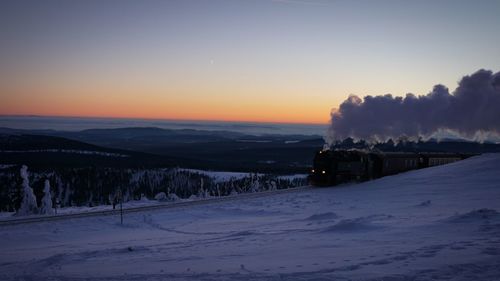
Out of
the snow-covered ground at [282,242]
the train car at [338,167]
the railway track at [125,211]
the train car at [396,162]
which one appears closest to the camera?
the snow-covered ground at [282,242]

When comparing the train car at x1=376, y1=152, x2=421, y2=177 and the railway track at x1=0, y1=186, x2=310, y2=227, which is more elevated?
the train car at x1=376, y1=152, x2=421, y2=177

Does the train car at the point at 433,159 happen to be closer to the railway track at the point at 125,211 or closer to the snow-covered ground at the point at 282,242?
the snow-covered ground at the point at 282,242

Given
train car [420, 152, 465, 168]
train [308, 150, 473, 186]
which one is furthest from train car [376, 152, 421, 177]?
train car [420, 152, 465, 168]

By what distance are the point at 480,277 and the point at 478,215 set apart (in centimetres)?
865

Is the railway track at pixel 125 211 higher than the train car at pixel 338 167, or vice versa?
the train car at pixel 338 167

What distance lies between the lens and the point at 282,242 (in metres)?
16.5

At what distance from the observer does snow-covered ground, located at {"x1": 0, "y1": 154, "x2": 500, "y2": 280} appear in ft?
37.3

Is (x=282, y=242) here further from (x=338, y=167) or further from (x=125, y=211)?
(x=338, y=167)

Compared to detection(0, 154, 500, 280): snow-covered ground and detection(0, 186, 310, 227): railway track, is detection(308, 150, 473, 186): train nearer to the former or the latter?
detection(0, 186, 310, 227): railway track

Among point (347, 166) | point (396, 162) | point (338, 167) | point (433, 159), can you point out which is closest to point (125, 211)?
point (338, 167)

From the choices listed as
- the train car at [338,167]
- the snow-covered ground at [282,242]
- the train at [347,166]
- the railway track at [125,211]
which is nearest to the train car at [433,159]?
the train at [347,166]

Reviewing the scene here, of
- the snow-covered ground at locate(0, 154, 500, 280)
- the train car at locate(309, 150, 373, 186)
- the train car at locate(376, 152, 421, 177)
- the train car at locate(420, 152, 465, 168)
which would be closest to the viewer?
the snow-covered ground at locate(0, 154, 500, 280)

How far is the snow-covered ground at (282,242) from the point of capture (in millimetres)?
11367

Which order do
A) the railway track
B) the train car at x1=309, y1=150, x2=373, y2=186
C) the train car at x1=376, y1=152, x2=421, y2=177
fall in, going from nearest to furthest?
the railway track < the train car at x1=309, y1=150, x2=373, y2=186 < the train car at x1=376, y1=152, x2=421, y2=177
